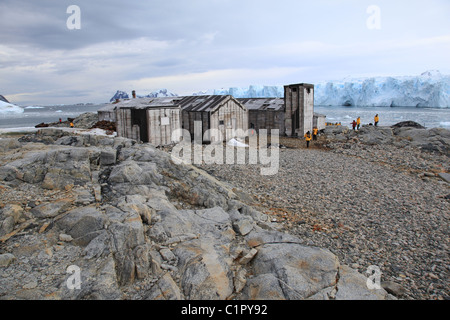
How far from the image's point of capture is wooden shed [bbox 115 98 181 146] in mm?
21875

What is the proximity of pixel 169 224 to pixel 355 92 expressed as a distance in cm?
9172

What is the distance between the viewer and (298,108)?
94.0 ft

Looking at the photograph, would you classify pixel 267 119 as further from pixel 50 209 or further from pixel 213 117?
pixel 50 209

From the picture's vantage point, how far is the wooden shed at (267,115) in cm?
3005

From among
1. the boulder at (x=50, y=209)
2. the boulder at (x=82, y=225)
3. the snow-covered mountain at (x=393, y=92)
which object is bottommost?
the boulder at (x=82, y=225)

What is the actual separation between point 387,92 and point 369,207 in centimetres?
8180

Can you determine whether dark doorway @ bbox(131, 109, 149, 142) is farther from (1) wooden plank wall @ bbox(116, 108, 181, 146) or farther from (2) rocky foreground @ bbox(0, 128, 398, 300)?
(2) rocky foreground @ bbox(0, 128, 398, 300)

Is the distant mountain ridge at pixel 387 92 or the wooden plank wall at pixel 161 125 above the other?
the distant mountain ridge at pixel 387 92

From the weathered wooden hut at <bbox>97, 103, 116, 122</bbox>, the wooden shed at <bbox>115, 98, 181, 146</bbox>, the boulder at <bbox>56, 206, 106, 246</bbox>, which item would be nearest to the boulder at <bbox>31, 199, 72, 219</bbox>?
the boulder at <bbox>56, 206, 106, 246</bbox>

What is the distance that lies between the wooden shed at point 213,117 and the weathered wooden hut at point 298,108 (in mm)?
4542

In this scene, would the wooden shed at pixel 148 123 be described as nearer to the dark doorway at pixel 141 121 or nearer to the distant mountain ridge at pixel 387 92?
the dark doorway at pixel 141 121

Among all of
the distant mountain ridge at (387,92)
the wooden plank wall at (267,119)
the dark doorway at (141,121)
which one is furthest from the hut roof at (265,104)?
the distant mountain ridge at (387,92)

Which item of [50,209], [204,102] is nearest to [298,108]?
[204,102]

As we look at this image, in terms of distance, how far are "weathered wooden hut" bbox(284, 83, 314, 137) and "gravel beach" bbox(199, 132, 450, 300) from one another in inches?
328
